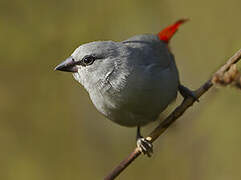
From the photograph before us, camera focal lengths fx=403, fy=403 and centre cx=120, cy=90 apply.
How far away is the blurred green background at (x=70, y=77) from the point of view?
526cm

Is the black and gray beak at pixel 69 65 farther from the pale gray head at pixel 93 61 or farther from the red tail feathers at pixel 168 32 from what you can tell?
the red tail feathers at pixel 168 32

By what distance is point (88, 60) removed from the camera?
3969 millimetres

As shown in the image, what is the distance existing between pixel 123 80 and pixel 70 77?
6.16 feet

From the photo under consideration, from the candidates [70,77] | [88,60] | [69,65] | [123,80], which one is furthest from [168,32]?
[70,77]

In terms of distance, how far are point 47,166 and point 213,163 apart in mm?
2225

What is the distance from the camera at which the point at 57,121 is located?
18.5 feet

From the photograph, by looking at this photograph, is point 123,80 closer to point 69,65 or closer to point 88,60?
point 88,60

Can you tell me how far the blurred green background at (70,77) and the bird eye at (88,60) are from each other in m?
1.55

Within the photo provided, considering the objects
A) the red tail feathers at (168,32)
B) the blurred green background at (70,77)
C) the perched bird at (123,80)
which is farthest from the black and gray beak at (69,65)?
the blurred green background at (70,77)

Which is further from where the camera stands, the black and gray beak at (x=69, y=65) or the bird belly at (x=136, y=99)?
the black and gray beak at (x=69, y=65)

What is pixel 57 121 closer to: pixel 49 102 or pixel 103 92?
pixel 49 102

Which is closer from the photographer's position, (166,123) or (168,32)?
(166,123)

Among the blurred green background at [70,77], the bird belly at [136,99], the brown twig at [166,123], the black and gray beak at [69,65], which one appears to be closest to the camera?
the brown twig at [166,123]

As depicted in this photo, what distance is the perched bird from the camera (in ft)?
12.7
